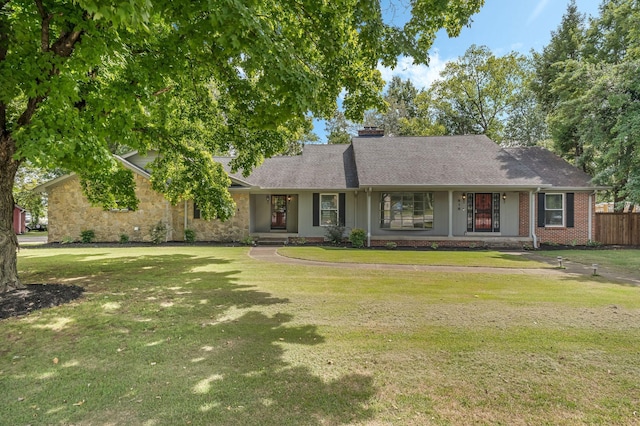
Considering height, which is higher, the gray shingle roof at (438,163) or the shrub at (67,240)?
the gray shingle roof at (438,163)

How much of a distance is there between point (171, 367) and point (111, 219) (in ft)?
51.4

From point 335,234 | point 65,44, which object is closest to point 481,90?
point 335,234

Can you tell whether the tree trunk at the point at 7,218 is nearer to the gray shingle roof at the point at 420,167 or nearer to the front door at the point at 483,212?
the gray shingle roof at the point at 420,167

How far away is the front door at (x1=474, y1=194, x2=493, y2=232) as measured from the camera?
1545 cm

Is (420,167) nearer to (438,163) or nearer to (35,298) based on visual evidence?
(438,163)

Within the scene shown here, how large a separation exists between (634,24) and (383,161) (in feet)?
39.8

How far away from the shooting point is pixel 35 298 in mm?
5867

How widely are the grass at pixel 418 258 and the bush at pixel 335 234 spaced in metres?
2.29

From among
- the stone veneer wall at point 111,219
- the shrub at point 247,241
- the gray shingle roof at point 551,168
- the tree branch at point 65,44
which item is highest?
the tree branch at point 65,44

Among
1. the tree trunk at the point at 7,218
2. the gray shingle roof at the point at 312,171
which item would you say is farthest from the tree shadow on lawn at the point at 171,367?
the gray shingle roof at the point at 312,171

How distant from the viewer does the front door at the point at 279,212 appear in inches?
706

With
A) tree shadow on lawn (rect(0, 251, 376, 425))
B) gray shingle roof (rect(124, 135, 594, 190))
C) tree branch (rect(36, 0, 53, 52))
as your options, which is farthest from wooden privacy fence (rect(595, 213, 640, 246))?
tree branch (rect(36, 0, 53, 52))

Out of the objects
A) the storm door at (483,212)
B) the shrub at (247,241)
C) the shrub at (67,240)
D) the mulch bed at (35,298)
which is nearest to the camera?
the mulch bed at (35,298)

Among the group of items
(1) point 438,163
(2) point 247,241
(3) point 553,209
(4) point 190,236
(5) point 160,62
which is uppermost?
(5) point 160,62
